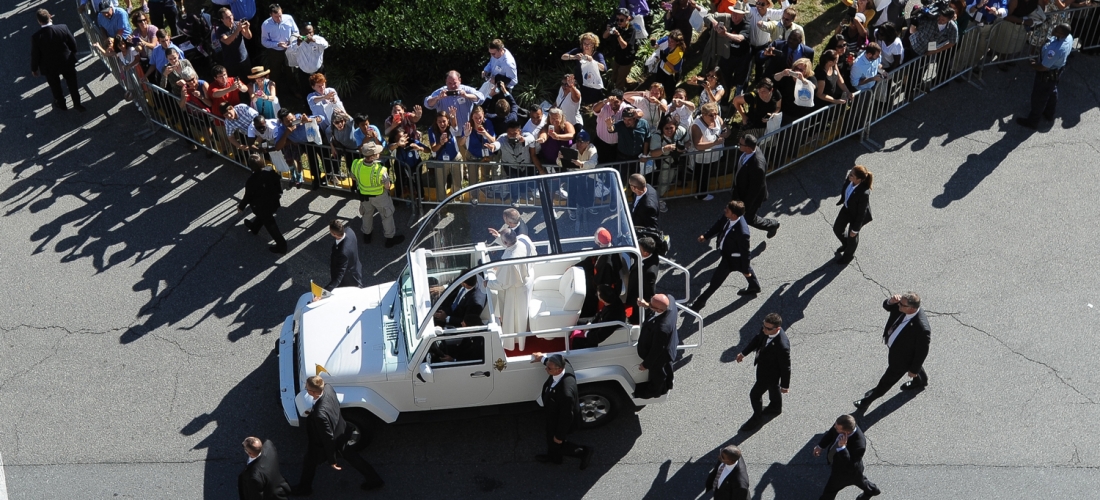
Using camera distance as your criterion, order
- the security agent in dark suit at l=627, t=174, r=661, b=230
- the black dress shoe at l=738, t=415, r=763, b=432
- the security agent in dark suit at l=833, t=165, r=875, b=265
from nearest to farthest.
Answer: the black dress shoe at l=738, t=415, r=763, b=432
the security agent in dark suit at l=627, t=174, r=661, b=230
the security agent in dark suit at l=833, t=165, r=875, b=265

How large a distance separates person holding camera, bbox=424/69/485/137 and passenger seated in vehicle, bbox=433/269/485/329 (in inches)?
159

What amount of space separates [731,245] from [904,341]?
6.92 ft

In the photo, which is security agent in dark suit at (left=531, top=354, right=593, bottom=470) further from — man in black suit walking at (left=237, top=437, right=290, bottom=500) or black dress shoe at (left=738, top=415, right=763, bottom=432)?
man in black suit walking at (left=237, top=437, right=290, bottom=500)

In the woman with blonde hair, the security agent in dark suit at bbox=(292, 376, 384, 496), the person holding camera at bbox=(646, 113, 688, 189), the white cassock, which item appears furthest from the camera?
the woman with blonde hair

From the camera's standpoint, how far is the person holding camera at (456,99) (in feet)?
42.0

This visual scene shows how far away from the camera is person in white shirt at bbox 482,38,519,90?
1329cm

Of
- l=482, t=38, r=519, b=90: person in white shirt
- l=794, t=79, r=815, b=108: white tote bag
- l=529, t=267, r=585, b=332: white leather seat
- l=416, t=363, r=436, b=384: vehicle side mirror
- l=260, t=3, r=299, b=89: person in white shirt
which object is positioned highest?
l=260, t=3, r=299, b=89: person in white shirt

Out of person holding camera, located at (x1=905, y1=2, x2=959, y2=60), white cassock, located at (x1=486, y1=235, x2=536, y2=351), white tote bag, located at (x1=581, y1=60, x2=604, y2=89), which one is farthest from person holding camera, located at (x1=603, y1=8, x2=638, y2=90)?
white cassock, located at (x1=486, y1=235, x2=536, y2=351)

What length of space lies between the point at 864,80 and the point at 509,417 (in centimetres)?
692

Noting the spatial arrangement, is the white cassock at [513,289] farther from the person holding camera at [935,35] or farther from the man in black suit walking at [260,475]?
the person holding camera at [935,35]

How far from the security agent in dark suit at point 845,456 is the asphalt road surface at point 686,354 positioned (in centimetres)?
49

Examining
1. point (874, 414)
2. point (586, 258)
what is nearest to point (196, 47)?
point (586, 258)

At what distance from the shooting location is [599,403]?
9.63 meters

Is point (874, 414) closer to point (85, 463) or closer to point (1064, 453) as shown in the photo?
point (1064, 453)
